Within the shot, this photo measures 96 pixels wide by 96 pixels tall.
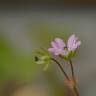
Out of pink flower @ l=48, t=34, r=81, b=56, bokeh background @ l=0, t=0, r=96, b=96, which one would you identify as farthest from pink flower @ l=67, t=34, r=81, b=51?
bokeh background @ l=0, t=0, r=96, b=96

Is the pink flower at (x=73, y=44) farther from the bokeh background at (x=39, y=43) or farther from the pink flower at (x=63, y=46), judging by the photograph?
the bokeh background at (x=39, y=43)

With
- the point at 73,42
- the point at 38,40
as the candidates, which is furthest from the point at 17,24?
the point at 73,42

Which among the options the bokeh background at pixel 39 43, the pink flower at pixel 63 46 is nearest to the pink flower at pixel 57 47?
the pink flower at pixel 63 46

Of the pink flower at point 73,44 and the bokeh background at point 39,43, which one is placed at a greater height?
the pink flower at point 73,44

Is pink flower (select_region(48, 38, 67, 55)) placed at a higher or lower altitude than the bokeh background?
higher

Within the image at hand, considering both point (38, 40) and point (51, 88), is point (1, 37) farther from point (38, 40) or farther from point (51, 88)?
point (51, 88)

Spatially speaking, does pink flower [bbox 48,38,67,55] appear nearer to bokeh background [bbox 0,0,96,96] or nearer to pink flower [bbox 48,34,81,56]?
pink flower [bbox 48,34,81,56]

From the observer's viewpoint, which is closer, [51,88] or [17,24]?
[51,88]

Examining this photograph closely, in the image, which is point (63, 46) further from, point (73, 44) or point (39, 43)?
point (39, 43)
